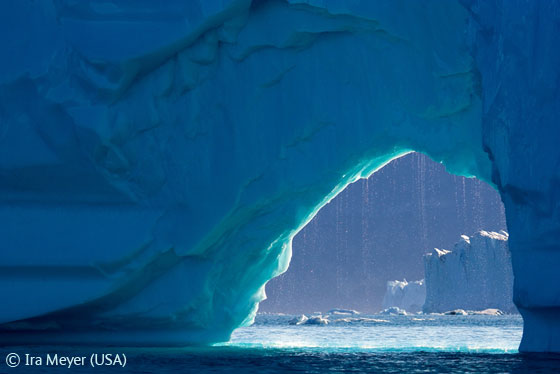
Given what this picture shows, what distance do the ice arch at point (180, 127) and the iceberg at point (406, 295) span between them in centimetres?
5641

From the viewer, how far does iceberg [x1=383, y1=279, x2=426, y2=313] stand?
68812mm

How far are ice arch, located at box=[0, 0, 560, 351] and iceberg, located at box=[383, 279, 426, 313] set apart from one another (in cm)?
5641

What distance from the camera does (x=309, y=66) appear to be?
1351 centimetres

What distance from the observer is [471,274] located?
49094 millimetres

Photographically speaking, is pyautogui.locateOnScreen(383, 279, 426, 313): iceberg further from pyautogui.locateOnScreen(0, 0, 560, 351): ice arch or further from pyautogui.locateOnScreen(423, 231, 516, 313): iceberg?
pyautogui.locateOnScreen(0, 0, 560, 351): ice arch

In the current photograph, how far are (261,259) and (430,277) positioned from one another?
3629 cm

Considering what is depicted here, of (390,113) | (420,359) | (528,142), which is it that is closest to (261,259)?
(390,113)

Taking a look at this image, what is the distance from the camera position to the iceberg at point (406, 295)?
68.8 meters

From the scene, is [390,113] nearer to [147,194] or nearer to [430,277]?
[147,194]

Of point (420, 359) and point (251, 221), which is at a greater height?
point (251, 221)

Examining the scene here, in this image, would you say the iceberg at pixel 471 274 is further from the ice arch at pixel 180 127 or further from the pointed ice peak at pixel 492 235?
the ice arch at pixel 180 127

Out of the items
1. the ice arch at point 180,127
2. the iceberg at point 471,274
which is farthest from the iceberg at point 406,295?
the ice arch at point 180,127

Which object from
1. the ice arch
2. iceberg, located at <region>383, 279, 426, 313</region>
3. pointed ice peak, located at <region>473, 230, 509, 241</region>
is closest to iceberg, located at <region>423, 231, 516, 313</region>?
pointed ice peak, located at <region>473, 230, 509, 241</region>

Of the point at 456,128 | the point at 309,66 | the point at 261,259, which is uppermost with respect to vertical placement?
the point at 309,66
